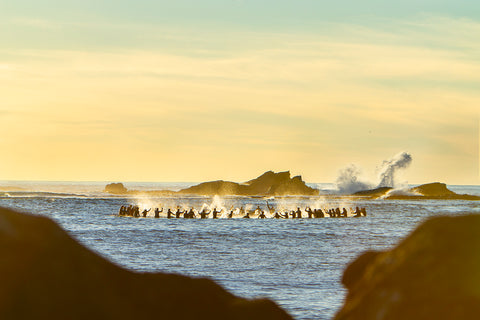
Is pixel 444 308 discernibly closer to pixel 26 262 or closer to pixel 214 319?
pixel 214 319

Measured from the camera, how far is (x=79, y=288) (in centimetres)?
533

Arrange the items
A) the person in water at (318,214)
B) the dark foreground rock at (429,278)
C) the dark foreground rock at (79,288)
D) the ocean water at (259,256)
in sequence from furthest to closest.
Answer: the person in water at (318,214) < the ocean water at (259,256) < the dark foreground rock at (79,288) < the dark foreground rock at (429,278)

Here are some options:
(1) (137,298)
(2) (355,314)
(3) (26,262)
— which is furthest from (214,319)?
(3) (26,262)

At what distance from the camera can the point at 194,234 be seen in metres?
54.8

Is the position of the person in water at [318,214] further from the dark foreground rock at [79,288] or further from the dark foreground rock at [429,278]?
the dark foreground rock at [429,278]

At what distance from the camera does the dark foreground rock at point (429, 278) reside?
4586mm

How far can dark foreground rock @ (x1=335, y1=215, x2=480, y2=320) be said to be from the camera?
459cm

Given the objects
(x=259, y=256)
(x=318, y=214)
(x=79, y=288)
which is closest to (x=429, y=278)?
(x=79, y=288)

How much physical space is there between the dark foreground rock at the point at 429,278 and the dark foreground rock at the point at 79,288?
1.19 meters

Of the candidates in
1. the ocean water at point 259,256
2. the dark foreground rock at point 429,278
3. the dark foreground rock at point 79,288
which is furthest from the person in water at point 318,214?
the dark foreground rock at point 429,278

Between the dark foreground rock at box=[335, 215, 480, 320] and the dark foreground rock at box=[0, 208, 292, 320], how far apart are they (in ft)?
3.92

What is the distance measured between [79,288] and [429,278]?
282 cm

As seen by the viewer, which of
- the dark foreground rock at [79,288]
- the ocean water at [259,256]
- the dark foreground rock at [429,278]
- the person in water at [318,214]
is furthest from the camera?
the person in water at [318,214]

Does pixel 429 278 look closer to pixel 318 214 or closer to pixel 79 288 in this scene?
pixel 79 288
